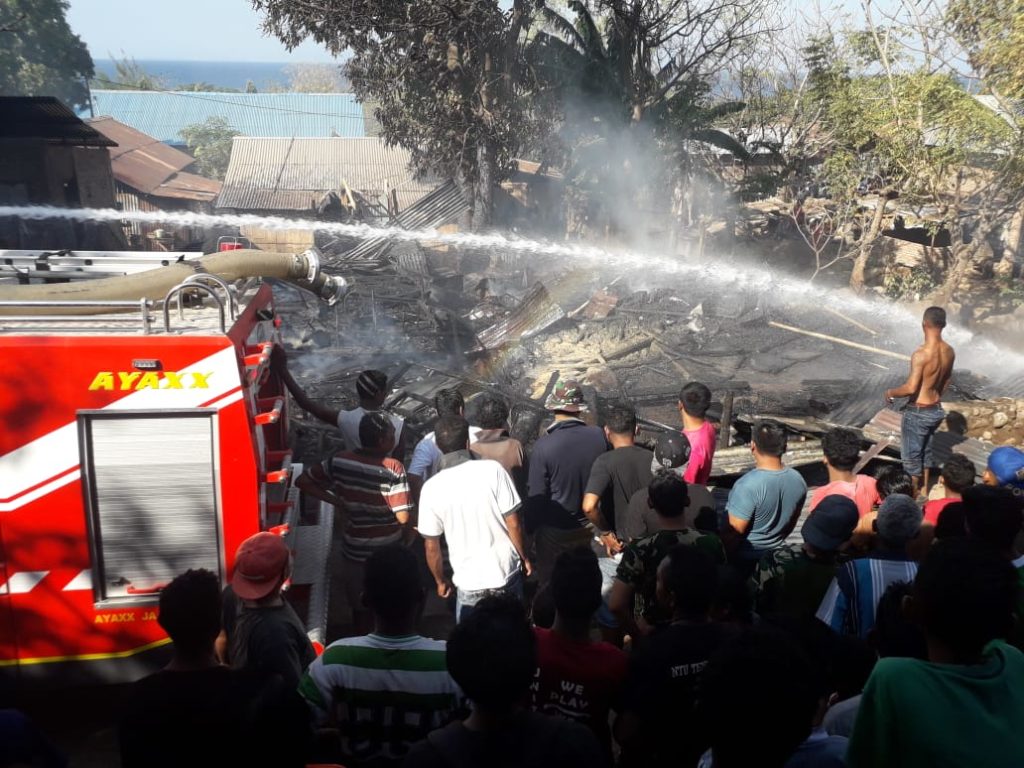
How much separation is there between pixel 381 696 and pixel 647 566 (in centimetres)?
150

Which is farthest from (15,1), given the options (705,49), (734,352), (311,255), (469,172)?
(311,255)

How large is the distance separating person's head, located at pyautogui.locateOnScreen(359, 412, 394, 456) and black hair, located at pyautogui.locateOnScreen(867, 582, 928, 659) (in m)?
2.93

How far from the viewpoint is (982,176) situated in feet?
52.5

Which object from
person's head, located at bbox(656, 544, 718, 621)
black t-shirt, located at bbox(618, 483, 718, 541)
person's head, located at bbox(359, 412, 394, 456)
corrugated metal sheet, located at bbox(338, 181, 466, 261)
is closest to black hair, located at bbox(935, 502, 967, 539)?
black t-shirt, located at bbox(618, 483, 718, 541)

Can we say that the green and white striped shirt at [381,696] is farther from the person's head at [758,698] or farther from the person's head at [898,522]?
the person's head at [898,522]

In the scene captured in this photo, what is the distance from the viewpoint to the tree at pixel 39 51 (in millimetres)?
38891

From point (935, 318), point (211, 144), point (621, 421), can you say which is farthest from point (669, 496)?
point (211, 144)

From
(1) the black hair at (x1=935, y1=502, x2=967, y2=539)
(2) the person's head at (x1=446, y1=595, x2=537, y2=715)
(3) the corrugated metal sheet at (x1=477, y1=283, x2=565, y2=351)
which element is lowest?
(3) the corrugated metal sheet at (x1=477, y1=283, x2=565, y2=351)

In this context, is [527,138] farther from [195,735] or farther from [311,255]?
[195,735]

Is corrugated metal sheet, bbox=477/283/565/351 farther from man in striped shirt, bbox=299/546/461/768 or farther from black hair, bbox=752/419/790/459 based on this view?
man in striped shirt, bbox=299/546/461/768

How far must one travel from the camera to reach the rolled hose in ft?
16.0

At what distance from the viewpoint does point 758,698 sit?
7.16 ft

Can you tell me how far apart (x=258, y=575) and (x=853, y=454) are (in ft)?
11.7

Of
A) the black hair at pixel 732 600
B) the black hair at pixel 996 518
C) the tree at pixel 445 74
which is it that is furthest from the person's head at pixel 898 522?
the tree at pixel 445 74
